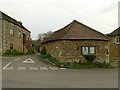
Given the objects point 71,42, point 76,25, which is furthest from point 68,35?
point 76,25

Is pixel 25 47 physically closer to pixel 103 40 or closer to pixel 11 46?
pixel 11 46

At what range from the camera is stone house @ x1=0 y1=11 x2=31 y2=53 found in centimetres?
4678

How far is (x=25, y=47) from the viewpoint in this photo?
206 feet

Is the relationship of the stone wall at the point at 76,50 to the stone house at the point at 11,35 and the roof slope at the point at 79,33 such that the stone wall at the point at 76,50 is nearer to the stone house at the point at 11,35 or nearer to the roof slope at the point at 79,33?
the roof slope at the point at 79,33

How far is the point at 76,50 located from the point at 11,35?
19.4 m

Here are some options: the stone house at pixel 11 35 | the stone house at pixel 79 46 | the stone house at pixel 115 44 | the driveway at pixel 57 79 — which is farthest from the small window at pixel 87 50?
the stone house at pixel 11 35

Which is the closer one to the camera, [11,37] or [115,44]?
[11,37]

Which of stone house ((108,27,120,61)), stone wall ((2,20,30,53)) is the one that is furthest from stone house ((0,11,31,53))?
stone house ((108,27,120,61))

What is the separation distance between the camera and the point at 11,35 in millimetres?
50344

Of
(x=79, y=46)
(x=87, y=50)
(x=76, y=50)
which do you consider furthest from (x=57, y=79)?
(x=87, y=50)

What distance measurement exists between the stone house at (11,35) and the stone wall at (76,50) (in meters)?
14.6

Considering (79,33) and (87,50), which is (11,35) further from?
(87,50)

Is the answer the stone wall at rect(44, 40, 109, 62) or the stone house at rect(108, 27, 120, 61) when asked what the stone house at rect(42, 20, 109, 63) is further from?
the stone house at rect(108, 27, 120, 61)

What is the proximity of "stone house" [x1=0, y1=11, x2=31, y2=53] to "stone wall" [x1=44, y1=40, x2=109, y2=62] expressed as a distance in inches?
574
